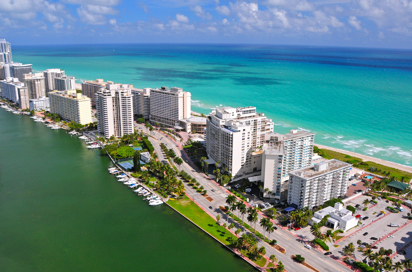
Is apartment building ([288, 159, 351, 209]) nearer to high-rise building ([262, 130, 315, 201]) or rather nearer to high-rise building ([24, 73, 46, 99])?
high-rise building ([262, 130, 315, 201])

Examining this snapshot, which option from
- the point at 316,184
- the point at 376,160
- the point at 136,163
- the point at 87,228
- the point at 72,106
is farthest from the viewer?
the point at 72,106

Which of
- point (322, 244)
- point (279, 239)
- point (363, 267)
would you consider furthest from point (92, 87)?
point (363, 267)

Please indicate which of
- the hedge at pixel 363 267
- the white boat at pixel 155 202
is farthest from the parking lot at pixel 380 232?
the white boat at pixel 155 202

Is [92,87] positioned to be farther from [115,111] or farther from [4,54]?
[4,54]

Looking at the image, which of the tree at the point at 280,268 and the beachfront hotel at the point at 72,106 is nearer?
the tree at the point at 280,268

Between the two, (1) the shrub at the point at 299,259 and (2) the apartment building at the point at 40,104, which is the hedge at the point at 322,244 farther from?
(2) the apartment building at the point at 40,104

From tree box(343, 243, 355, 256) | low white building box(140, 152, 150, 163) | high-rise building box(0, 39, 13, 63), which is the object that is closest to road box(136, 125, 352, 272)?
tree box(343, 243, 355, 256)

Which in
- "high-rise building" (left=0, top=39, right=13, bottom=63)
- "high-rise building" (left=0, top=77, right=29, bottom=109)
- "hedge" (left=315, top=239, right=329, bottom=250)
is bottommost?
"hedge" (left=315, top=239, right=329, bottom=250)
